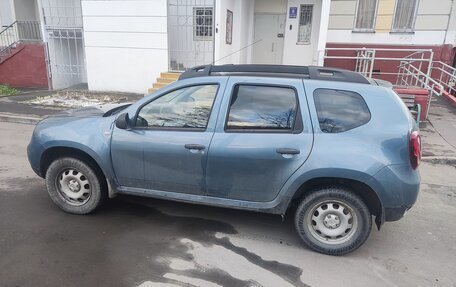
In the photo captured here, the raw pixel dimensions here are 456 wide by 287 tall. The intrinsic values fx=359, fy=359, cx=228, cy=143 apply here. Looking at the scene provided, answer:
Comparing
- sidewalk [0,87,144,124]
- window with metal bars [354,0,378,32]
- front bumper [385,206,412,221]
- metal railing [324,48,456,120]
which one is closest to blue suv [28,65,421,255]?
front bumper [385,206,412,221]

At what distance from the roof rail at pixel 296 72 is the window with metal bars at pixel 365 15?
10614 millimetres

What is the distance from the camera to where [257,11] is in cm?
1361

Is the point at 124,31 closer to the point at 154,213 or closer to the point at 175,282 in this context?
the point at 154,213

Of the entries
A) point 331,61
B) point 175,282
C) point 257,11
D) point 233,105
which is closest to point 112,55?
point 257,11

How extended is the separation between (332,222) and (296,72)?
1.51 metres

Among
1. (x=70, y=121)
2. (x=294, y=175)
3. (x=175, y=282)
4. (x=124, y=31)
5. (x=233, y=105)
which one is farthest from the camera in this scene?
(x=124, y=31)

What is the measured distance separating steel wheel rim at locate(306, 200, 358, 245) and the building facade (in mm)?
8586

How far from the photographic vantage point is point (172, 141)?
354 cm

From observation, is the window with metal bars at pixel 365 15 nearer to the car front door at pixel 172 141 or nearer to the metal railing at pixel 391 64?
the metal railing at pixel 391 64

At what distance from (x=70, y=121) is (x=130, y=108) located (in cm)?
78

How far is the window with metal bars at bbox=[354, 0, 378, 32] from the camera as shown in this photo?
12812 mm

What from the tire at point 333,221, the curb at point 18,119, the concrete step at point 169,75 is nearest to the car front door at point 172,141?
the tire at point 333,221

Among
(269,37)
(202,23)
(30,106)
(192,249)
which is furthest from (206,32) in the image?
(192,249)

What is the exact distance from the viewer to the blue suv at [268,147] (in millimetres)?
3178
